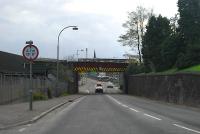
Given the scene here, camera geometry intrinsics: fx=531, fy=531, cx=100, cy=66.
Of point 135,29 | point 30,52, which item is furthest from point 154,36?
point 30,52

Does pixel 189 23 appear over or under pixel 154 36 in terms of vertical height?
under

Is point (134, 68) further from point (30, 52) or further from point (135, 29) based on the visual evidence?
point (30, 52)

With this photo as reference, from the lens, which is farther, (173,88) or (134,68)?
(134,68)

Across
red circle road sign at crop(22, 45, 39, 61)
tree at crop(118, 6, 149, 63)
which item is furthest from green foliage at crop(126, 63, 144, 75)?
red circle road sign at crop(22, 45, 39, 61)

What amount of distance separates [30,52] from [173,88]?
26099 millimetres

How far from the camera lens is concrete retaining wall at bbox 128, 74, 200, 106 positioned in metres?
43.0

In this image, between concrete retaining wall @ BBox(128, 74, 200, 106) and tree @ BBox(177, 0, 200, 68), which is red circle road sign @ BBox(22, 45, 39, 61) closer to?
concrete retaining wall @ BBox(128, 74, 200, 106)

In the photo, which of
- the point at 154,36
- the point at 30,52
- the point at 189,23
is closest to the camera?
the point at 30,52

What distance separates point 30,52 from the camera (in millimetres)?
29328

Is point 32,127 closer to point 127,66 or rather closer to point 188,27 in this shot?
point 188,27

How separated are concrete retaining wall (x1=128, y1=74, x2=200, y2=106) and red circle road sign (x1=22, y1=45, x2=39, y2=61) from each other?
53.5 feet

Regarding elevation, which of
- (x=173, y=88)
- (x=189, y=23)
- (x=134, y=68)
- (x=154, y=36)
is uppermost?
(x=154, y=36)

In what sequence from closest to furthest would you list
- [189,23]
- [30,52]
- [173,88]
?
[30,52] < [173,88] < [189,23]

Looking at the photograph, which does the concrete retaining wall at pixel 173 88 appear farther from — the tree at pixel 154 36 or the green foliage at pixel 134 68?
the green foliage at pixel 134 68
